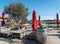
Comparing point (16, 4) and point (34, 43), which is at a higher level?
point (16, 4)

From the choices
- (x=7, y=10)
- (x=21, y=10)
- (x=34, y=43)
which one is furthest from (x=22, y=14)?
(x=34, y=43)

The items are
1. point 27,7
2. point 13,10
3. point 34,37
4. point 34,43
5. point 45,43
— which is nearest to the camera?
point 45,43

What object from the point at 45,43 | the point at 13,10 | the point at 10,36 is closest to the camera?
the point at 45,43

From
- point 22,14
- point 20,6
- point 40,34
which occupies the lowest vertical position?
point 40,34

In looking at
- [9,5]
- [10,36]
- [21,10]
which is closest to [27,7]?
[21,10]

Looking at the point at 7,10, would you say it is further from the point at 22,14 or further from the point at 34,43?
the point at 34,43

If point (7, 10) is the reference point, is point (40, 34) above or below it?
below

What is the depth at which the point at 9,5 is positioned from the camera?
973 inches

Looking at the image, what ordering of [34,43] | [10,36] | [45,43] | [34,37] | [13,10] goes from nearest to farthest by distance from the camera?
[45,43] → [34,43] → [34,37] → [10,36] → [13,10]

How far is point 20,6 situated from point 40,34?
17768 mm

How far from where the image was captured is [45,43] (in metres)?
7.04

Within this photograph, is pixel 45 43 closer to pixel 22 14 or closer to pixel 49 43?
pixel 49 43

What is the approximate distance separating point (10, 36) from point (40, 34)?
388 cm

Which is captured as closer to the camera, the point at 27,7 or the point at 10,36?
the point at 10,36
